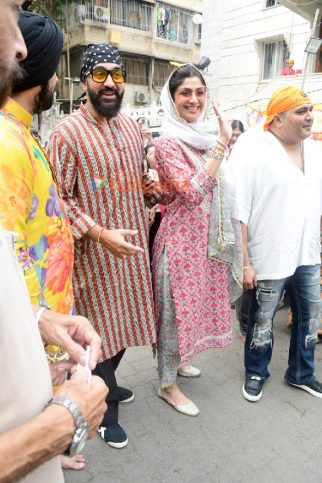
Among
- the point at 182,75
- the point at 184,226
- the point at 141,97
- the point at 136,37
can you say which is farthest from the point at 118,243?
the point at 136,37

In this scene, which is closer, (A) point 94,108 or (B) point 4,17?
(B) point 4,17

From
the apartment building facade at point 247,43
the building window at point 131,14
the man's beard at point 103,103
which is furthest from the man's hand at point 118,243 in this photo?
the building window at point 131,14

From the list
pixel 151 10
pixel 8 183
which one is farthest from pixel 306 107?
pixel 151 10

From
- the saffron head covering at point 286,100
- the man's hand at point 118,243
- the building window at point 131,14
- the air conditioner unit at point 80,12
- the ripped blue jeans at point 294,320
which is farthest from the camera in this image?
the building window at point 131,14

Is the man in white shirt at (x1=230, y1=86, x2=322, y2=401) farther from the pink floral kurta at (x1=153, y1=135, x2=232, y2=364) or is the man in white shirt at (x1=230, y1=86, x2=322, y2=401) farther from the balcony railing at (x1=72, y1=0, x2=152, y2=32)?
the balcony railing at (x1=72, y1=0, x2=152, y2=32)

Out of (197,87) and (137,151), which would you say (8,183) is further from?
(197,87)

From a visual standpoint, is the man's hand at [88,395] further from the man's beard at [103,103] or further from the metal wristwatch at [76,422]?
the man's beard at [103,103]

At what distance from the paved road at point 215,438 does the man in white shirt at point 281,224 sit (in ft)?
0.51

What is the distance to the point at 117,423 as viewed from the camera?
85.4 inches

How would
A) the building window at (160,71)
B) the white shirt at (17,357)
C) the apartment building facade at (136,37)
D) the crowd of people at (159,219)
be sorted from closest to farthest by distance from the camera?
the white shirt at (17,357) → the crowd of people at (159,219) → the apartment building facade at (136,37) → the building window at (160,71)

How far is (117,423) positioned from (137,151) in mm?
1502

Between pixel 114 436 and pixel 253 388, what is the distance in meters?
0.94

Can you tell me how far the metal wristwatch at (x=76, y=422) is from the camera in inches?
29.1

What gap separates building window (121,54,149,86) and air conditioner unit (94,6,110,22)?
178 cm
